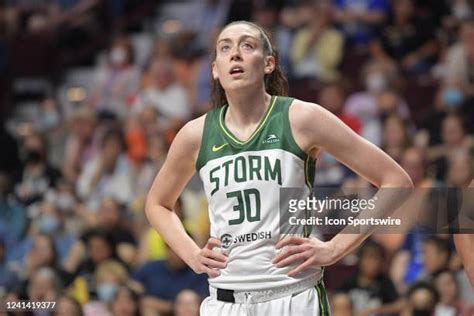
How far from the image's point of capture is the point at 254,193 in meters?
5.59

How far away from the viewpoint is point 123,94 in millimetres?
13594

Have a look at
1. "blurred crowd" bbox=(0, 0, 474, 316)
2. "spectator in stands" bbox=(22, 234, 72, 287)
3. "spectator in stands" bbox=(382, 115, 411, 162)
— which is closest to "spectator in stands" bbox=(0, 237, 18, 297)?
"blurred crowd" bbox=(0, 0, 474, 316)

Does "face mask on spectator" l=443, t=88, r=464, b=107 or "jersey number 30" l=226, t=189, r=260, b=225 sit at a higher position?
"face mask on spectator" l=443, t=88, r=464, b=107

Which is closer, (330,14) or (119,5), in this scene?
(330,14)

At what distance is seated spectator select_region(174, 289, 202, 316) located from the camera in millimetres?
8500

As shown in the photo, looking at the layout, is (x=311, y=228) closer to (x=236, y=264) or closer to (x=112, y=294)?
(x=236, y=264)

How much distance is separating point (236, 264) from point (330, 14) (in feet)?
24.0

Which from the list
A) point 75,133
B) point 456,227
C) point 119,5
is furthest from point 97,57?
point 456,227

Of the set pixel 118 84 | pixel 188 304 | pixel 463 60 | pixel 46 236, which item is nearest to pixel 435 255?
pixel 188 304

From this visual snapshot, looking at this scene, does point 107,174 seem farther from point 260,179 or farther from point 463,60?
point 260,179

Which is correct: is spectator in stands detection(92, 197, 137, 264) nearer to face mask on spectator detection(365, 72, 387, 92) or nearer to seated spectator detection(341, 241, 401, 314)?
seated spectator detection(341, 241, 401, 314)

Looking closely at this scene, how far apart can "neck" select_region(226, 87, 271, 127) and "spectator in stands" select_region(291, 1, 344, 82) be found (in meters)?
6.57

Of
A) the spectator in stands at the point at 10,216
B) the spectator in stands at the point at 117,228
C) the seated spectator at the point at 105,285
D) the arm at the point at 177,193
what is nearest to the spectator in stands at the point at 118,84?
the spectator in stands at the point at 10,216

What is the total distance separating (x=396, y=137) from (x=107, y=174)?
318cm
